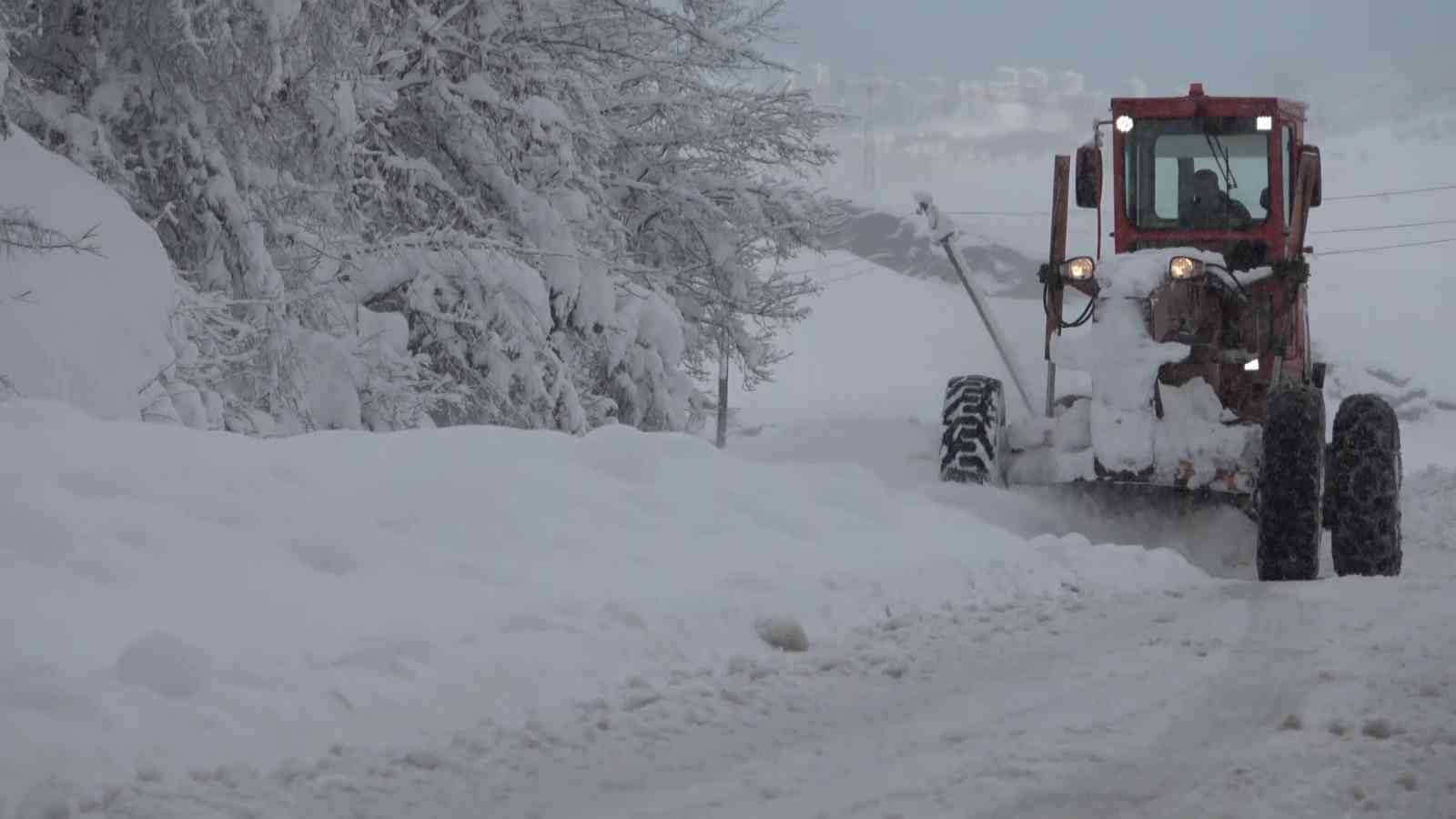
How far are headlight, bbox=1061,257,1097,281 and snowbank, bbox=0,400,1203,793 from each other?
2029mm

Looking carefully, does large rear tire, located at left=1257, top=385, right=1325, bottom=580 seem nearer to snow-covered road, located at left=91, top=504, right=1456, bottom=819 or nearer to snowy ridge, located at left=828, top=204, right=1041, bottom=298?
snow-covered road, located at left=91, top=504, right=1456, bottom=819

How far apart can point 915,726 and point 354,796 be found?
4.76ft

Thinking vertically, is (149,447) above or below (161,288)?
below

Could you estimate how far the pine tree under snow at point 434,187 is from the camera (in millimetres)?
7938

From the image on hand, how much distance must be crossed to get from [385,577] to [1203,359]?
5.28m

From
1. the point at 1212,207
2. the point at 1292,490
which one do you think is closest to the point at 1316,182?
the point at 1212,207

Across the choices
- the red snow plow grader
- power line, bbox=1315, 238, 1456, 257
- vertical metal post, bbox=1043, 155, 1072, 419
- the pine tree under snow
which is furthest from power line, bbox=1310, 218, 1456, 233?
vertical metal post, bbox=1043, 155, 1072, 419

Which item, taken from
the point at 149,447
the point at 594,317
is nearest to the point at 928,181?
the point at 594,317

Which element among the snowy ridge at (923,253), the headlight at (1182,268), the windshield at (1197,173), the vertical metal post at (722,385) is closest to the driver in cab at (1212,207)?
the windshield at (1197,173)

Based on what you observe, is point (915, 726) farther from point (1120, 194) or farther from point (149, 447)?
point (1120, 194)

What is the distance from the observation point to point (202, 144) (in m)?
8.27

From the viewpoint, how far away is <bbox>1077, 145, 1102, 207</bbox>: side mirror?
9125 mm

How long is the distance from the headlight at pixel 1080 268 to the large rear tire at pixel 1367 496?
1.65 meters

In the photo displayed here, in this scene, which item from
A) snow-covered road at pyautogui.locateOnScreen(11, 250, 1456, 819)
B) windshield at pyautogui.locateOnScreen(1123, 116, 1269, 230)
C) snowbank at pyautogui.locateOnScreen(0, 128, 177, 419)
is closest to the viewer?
snow-covered road at pyautogui.locateOnScreen(11, 250, 1456, 819)
